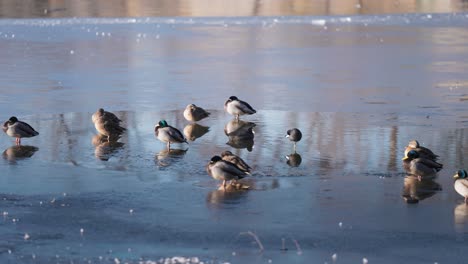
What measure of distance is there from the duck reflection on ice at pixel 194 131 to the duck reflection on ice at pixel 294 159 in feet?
5.37

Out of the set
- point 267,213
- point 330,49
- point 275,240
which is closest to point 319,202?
point 267,213

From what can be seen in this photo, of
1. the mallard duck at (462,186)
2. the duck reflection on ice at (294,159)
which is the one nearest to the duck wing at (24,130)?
the duck reflection on ice at (294,159)

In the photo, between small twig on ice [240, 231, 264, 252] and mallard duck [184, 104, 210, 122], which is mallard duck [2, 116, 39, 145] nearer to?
mallard duck [184, 104, 210, 122]

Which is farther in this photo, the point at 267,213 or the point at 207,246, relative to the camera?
the point at 267,213

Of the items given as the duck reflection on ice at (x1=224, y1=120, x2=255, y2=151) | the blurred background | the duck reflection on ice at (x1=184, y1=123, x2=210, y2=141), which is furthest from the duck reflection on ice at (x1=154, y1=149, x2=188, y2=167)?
the blurred background

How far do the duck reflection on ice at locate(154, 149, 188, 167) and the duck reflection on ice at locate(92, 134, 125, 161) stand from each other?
0.52m

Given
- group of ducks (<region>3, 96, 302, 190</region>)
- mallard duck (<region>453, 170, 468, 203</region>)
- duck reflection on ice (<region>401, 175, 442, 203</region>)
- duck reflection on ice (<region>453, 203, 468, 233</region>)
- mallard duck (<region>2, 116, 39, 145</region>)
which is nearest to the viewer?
duck reflection on ice (<region>453, 203, 468, 233</region>)

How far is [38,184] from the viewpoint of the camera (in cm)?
932

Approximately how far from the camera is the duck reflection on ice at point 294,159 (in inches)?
400

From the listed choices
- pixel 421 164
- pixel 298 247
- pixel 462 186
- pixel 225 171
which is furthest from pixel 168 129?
pixel 298 247

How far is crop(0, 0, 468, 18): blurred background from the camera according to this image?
32081 millimetres

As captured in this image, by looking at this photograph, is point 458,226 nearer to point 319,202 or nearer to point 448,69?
point 319,202

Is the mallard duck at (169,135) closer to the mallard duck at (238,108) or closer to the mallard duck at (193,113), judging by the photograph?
the mallard duck at (193,113)

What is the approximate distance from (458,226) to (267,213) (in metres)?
1.53
